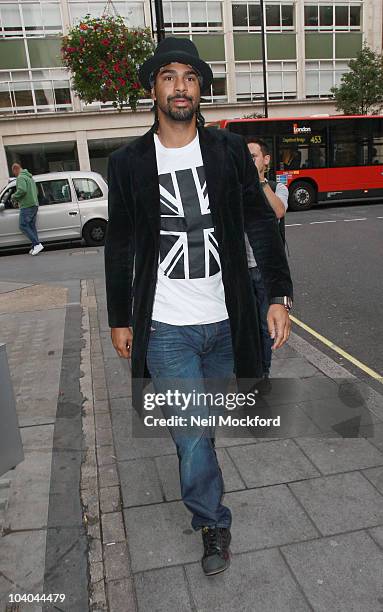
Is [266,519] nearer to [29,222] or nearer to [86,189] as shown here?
[29,222]

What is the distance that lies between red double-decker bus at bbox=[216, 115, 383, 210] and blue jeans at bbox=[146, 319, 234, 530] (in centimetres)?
1629

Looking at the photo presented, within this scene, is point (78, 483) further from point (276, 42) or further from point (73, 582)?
point (276, 42)

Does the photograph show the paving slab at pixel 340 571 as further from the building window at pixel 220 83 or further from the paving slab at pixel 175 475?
the building window at pixel 220 83

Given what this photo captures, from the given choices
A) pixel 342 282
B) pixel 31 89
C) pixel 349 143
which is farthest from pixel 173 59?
pixel 31 89

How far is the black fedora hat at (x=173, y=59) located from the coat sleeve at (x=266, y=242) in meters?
0.48

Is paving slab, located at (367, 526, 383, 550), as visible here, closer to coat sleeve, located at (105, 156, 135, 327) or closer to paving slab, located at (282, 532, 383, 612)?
paving slab, located at (282, 532, 383, 612)

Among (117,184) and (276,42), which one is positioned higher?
(276,42)

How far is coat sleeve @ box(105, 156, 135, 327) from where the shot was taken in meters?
2.29

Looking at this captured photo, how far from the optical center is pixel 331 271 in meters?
8.42

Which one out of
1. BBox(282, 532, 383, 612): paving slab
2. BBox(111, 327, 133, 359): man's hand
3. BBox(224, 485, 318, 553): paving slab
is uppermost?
BBox(111, 327, 133, 359): man's hand

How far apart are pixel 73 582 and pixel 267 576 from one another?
2.80ft

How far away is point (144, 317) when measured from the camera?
2.29 m

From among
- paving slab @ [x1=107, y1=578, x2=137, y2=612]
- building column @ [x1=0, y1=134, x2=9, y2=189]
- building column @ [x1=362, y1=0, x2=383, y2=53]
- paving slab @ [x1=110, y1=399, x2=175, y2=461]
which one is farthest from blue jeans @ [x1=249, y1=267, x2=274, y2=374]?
building column @ [x1=362, y1=0, x2=383, y2=53]

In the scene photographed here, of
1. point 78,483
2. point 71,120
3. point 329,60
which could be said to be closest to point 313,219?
point 78,483
